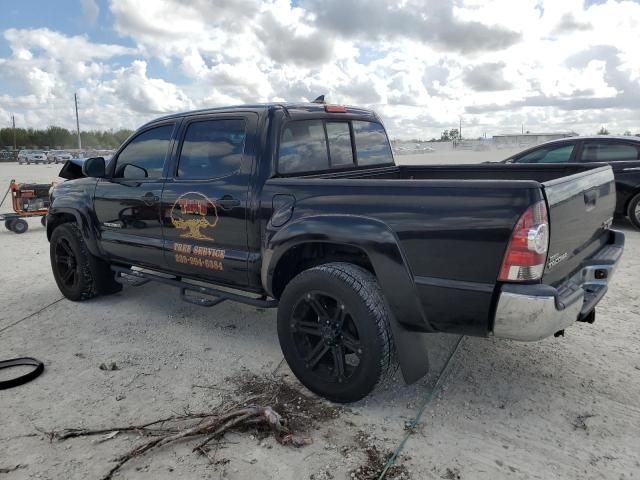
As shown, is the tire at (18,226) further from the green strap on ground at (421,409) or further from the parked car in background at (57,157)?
the parked car in background at (57,157)

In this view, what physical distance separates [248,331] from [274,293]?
104cm

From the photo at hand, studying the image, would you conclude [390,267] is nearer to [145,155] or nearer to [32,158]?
[145,155]

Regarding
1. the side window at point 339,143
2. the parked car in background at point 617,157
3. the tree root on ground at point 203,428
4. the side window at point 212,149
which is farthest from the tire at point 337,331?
the parked car in background at point 617,157

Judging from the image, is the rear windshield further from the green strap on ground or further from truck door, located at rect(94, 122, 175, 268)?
the green strap on ground

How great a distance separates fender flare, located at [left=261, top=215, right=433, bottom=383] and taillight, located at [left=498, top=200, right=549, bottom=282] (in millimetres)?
533

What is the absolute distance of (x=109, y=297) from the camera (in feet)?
18.5

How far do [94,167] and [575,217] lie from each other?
4.01m

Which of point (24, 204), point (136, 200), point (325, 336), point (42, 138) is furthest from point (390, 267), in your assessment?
point (42, 138)

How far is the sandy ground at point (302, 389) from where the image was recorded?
8.65ft

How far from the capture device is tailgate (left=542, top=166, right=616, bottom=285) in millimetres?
2713

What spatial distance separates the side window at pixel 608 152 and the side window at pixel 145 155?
7095mm

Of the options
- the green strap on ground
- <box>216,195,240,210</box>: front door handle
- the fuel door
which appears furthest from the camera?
<box>216,195,240,210</box>: front door handle

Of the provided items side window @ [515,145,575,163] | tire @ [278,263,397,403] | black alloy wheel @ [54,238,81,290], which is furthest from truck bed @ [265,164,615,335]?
side window @ [515,145,575,163]

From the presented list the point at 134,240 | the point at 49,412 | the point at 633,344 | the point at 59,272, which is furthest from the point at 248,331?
the point at 633,344
